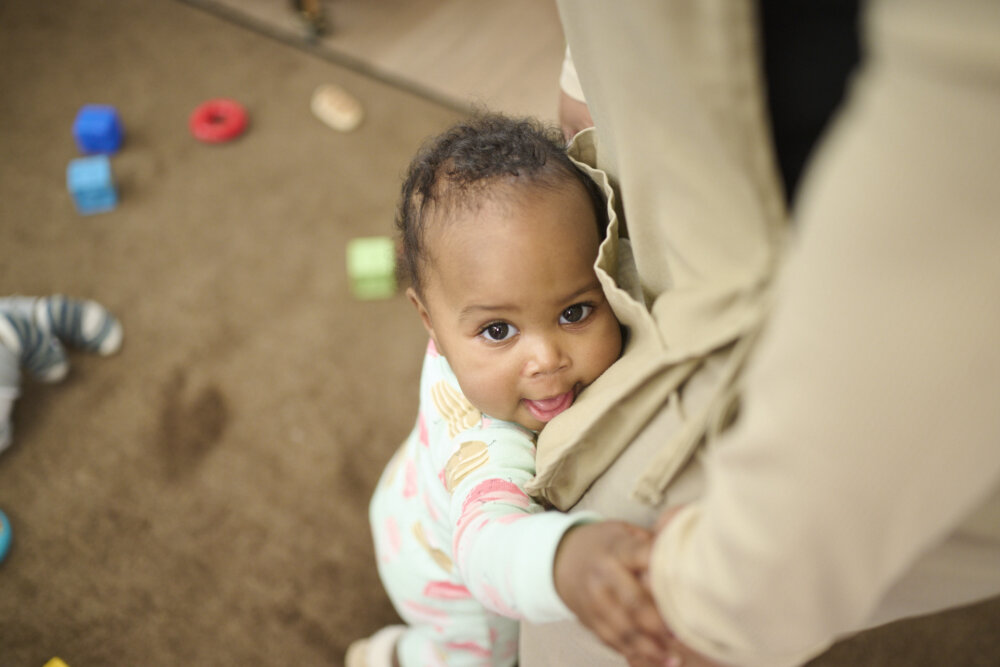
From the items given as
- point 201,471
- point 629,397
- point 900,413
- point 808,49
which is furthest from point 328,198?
point 900,413

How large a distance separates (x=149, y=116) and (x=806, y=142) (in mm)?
1712

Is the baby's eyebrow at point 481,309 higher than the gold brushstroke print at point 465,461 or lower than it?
higher

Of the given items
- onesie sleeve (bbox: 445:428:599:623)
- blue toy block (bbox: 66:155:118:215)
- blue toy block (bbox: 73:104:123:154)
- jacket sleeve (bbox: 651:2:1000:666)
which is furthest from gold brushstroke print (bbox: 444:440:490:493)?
blue toy block (bbox: 73:104:123:154)

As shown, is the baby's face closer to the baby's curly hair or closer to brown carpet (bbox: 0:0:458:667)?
the baby's curly hair

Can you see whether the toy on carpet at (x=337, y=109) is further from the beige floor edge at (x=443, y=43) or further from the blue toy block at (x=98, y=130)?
the blue toy block at (x=98, y=130)

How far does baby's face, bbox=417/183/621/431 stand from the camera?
27.1 inches

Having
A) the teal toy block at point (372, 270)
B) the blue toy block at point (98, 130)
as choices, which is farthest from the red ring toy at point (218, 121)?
the teal toy block at point (372, 270)

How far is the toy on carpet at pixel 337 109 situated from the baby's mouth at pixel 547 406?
4.03 ft

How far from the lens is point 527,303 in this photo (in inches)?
27.3

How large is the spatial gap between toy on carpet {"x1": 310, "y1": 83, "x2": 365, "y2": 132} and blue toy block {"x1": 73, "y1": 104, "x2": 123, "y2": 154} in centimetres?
45

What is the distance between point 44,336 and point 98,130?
1.82 ft

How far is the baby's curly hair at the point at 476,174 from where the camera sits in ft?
2.36

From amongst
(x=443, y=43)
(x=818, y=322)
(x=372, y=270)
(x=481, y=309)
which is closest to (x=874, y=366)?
(x=818, y=322)

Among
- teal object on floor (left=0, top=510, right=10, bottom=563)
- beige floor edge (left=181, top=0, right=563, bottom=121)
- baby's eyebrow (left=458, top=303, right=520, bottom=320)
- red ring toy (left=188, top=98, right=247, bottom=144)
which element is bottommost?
teal object on floor (left=0, top=510, right=10, bottom=563)
